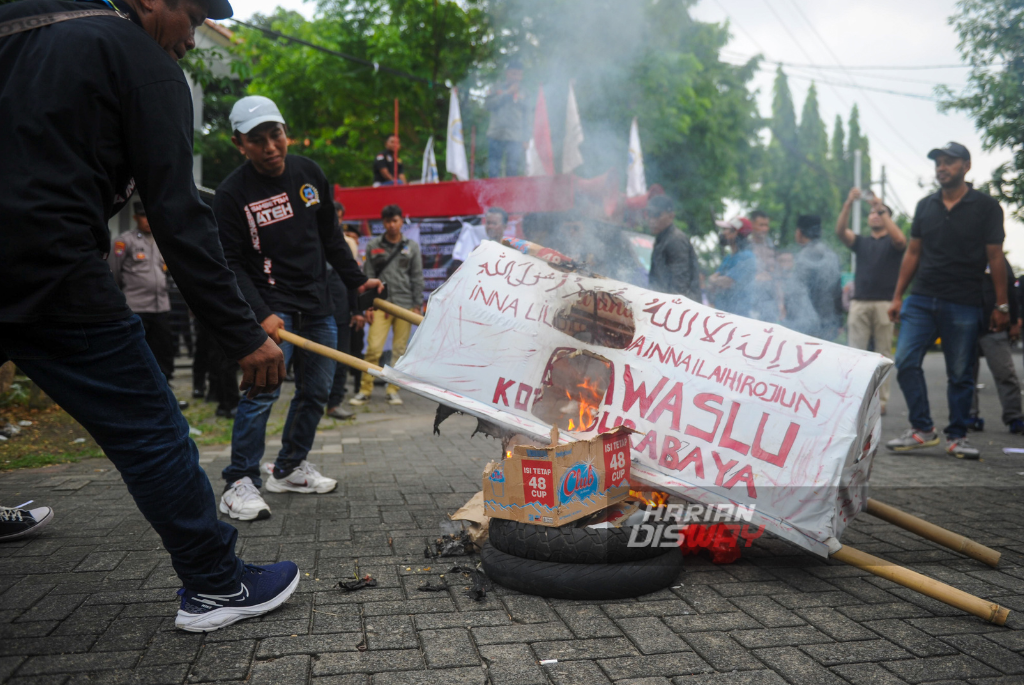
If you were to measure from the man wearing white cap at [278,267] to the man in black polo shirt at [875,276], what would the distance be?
540 centimetres

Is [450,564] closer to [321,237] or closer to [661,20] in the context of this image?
[321,237]

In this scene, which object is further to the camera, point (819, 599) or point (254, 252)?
point (254, 252)

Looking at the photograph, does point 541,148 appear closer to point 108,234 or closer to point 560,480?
point 560,480

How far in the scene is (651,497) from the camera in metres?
3.40

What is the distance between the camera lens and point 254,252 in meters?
4.09

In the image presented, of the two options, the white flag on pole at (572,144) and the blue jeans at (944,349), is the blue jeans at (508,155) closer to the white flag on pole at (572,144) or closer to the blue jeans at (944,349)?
the white flag on pole at (572,144)

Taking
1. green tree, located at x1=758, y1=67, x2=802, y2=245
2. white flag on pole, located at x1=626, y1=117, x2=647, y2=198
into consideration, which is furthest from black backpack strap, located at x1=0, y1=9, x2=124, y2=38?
green tree, located at x1=758, y1=67, x2=802, y2=245

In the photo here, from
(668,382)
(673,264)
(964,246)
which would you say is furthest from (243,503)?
(964,246)

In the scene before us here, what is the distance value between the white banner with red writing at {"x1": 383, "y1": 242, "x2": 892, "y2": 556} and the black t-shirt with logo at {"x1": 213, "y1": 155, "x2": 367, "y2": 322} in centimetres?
93

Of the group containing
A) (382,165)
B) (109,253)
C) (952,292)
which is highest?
(382,165)

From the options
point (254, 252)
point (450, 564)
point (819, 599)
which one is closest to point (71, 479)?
point (254, 252)

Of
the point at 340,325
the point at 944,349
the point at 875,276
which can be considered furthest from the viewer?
the point at 340,325

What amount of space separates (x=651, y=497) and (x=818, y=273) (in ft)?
19.1

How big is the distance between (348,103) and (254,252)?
16.2 meters
